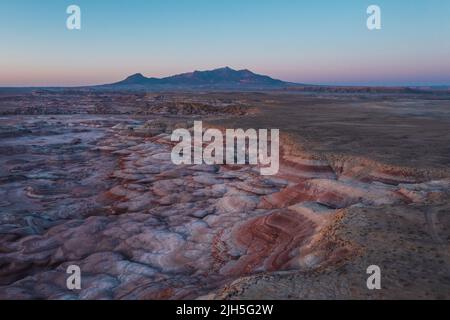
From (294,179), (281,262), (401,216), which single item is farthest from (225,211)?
(401,216)

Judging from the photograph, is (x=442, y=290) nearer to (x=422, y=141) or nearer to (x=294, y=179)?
(x=294, y=179)

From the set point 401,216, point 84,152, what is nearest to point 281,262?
point 401,216

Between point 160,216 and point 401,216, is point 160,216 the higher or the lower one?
the lower one

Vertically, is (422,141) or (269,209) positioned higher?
(422,141)
